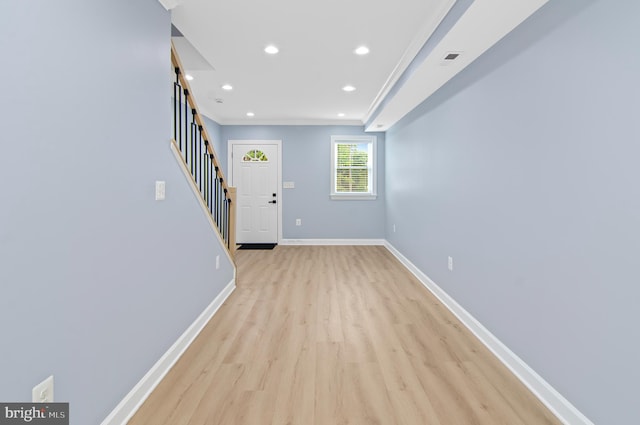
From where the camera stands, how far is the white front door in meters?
6.75

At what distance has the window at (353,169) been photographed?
6.73m

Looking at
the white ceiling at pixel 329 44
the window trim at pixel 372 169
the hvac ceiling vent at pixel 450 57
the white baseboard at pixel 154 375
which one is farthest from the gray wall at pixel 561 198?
the window trim at pixel 372 169

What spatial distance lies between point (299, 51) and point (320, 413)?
2897mm

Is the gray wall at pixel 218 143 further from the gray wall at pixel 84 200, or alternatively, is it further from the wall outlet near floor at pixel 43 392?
the wall outlet near floor at pixel 43 392

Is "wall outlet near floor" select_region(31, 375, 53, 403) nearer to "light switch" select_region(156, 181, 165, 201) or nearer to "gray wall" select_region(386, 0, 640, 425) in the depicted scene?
"light switch" select_region(156, 181, 165, 201)

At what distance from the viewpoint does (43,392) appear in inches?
47.4

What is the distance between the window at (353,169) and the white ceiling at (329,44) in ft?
5.97

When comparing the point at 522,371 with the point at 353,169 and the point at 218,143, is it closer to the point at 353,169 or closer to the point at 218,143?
the point at 353,169

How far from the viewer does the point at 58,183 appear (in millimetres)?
1269

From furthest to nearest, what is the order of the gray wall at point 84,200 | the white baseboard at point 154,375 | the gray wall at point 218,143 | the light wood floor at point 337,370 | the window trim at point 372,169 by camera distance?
1. the window trim at point 372,169
2. the gray wall at point 218,143
3. the light wood floor at point 337,370
4. the white baseboard at point 154,375
5. the gray wall at point 84,200

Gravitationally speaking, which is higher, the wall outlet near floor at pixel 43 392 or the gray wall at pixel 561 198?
the gray wall at pixel 561 198

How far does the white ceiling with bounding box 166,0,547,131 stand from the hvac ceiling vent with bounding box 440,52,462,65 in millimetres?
24

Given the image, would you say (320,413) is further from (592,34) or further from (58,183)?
(592,34)

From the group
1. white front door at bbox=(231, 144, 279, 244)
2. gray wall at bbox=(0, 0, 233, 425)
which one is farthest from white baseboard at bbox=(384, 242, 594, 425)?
white front door at bbox=(231, 144, 279, 244)
